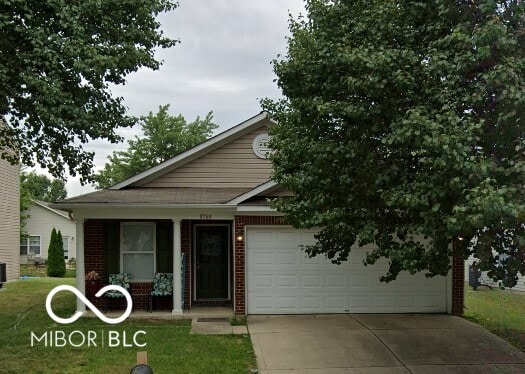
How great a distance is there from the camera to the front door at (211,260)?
14.0m

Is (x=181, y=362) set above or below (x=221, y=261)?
below

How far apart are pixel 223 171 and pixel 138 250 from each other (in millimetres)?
3325

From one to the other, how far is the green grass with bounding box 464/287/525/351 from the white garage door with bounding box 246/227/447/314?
1140mm

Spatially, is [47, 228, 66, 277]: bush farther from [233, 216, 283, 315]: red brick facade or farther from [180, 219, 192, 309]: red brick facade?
[233, 216, 283, 315]: red brick facade

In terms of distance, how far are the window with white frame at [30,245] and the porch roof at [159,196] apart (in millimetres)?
23384

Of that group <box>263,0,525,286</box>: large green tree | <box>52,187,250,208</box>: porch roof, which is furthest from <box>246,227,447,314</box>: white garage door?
<box>263,0,525,286</box>: large green tree

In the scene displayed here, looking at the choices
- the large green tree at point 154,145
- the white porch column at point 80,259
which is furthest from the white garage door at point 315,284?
the large green tree at point 154,145

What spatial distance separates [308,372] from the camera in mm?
7734

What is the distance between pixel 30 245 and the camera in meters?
34.2

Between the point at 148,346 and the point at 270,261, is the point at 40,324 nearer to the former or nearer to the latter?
the point at 148,346

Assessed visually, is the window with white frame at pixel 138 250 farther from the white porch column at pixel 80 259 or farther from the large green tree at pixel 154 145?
the large green tree at pixel 154 145

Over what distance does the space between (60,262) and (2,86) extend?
18974 millimetres

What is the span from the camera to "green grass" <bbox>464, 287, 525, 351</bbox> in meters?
10.4

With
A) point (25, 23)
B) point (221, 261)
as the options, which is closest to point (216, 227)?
point (221, 261)
